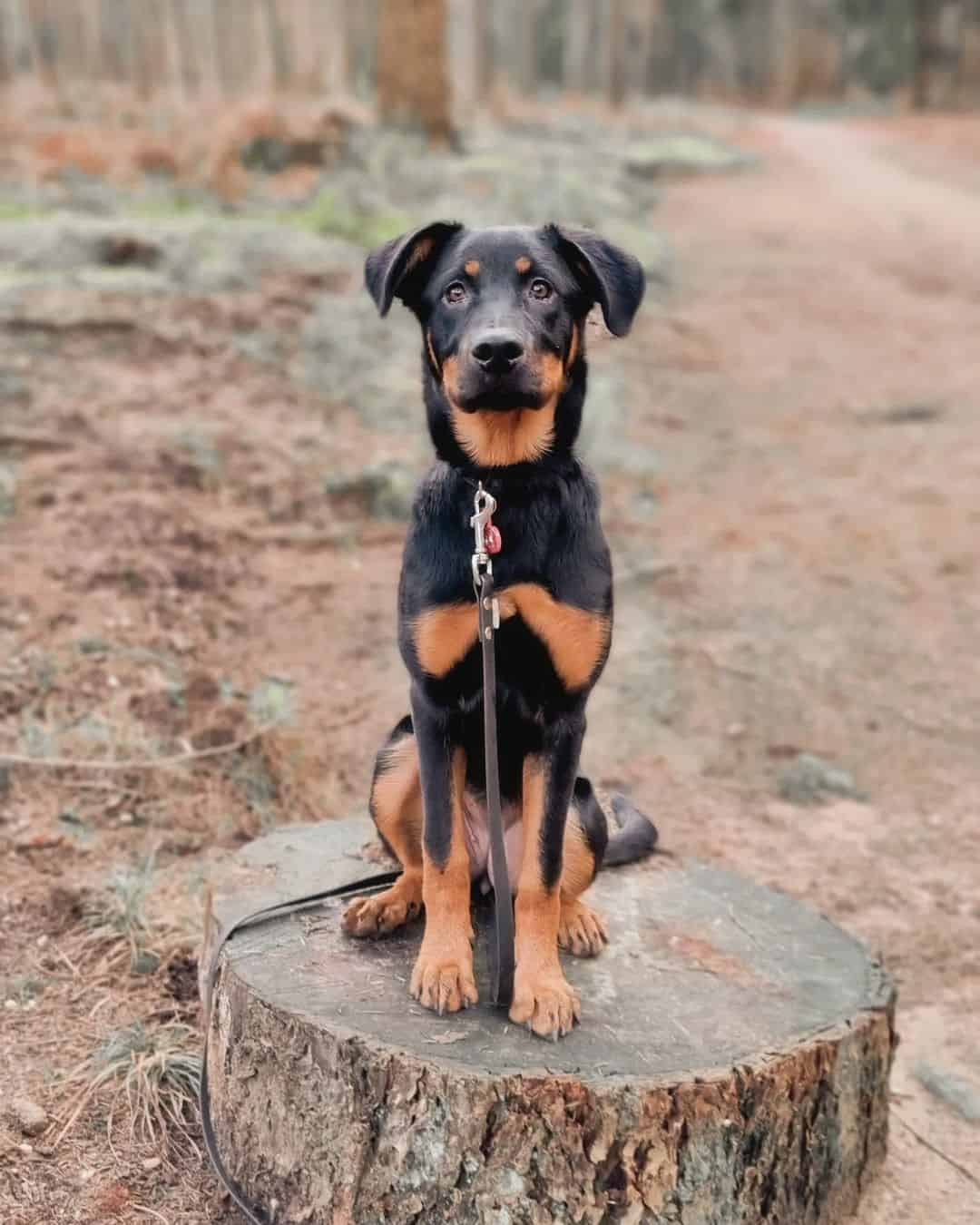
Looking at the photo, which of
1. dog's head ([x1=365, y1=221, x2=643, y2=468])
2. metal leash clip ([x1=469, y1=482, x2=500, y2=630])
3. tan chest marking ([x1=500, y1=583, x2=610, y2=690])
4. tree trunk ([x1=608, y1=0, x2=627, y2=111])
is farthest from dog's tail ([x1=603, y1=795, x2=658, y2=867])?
tree trunk ([x1=608, y1=0, x2=627, y2=111])

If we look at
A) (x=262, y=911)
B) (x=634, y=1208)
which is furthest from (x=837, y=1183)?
(x=262, y=911)

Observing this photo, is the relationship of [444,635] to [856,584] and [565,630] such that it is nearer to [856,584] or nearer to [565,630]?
[565,630]

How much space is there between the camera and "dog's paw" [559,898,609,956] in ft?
10.1

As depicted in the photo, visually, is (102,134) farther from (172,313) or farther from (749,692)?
(749,692)

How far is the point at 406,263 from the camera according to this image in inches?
109

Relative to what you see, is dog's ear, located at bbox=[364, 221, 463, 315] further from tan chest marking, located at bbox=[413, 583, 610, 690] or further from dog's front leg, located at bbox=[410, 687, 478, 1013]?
dog's front leg, located at bbox=[410, 687, 478, 1013]

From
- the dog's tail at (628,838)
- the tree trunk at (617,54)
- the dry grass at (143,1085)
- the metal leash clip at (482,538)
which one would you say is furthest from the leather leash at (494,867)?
the tree trunk at (617,54)

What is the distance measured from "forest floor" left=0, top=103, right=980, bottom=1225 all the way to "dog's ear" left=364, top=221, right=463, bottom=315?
1893 mm

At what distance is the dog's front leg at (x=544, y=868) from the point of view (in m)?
2.77

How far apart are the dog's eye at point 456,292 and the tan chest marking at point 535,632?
0.58 m

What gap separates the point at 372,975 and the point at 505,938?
33 cm

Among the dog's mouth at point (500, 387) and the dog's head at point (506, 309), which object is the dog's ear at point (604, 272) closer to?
the dog's head at point (506, 309)

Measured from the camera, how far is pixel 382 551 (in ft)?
22.4

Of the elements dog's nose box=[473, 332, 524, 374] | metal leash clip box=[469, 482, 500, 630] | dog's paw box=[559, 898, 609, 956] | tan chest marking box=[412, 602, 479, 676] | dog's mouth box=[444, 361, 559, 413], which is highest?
dog's nose box=[473, 332, 524, 374]
